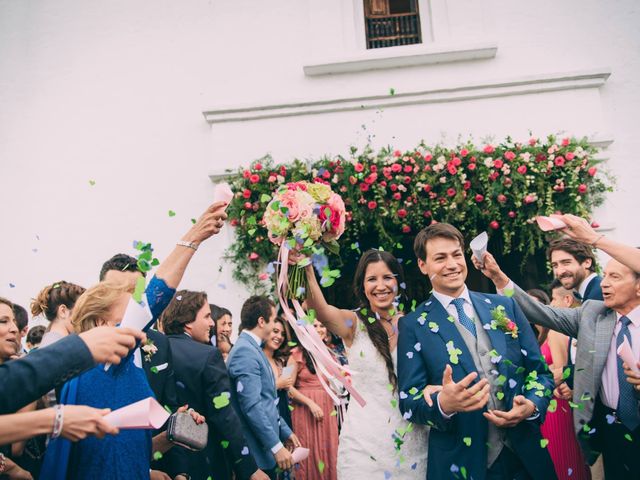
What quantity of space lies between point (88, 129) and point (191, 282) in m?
2.32

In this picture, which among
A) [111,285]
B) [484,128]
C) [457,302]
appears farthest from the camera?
[484,128]

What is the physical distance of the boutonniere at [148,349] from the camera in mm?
3428

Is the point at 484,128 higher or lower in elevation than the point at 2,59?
lower

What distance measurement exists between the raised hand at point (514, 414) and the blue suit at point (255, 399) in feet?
6.11

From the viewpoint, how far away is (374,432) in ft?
11.6

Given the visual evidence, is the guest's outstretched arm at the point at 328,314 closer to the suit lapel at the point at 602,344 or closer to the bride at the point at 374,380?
the bride at the point at 374,380

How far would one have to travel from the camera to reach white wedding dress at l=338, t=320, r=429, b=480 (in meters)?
3.43

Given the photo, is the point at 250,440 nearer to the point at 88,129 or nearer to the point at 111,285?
the point at 111,285

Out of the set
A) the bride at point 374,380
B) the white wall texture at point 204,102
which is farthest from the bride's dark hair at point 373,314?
the white wall texture at point 204,102

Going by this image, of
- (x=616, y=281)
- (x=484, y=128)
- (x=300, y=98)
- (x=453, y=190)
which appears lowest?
(x=616, y=281)

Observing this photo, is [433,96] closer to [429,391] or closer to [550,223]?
[550,223]

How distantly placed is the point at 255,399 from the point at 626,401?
7.88ft

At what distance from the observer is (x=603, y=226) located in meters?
6.37

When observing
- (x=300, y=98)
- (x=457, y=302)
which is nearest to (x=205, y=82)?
(x=300, y=98)
